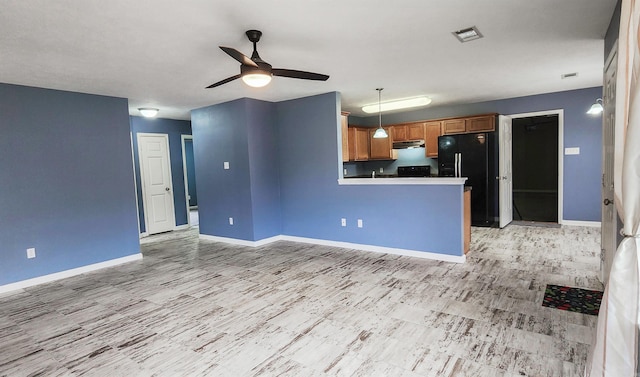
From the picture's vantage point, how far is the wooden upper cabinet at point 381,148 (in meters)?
7.49

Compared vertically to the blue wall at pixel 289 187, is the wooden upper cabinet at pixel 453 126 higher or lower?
higher

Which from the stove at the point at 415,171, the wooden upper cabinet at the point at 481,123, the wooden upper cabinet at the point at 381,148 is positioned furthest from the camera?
the wooden upper cabinet at the point at 381,148

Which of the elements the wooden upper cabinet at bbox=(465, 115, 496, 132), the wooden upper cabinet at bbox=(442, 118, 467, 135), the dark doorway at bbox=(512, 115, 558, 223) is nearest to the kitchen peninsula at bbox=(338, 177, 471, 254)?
the wooden upper cabinet at bbox=(465, 115, 496, 132)

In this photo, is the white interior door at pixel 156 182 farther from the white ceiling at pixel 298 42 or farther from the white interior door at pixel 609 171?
the white interior door at pixel 609 171

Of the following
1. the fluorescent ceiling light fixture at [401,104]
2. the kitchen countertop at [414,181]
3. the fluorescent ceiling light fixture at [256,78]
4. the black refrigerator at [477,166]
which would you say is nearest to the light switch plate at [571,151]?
the black refrigerator at [477,166]

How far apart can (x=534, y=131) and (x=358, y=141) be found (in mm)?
6064

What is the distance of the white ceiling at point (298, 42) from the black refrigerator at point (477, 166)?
5.03ft

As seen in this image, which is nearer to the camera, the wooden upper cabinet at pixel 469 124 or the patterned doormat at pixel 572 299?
the patterned doormat at pixel 572 299

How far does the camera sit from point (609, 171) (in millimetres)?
3016

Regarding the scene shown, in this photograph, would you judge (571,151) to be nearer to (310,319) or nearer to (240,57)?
(310,319)

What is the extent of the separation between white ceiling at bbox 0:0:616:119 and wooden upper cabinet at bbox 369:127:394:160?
270cm

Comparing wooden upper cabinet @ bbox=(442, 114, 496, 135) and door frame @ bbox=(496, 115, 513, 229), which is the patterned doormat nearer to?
door frame @ bbox=(496, 115, 513, 229)

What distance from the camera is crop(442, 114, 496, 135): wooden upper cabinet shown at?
6172 mm

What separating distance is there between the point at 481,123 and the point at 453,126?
518 mm
